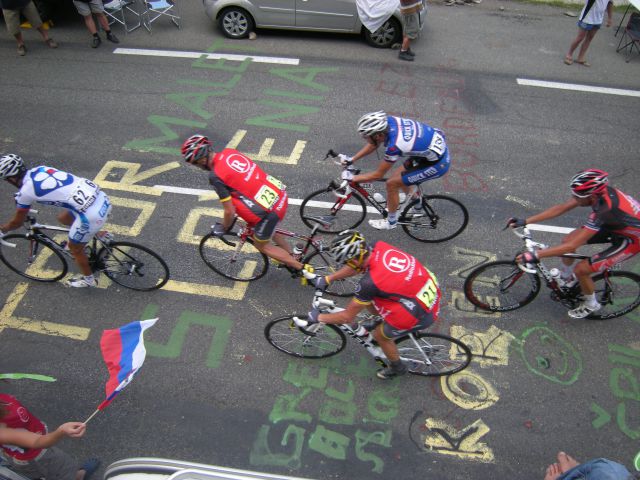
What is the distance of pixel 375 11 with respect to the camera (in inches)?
394

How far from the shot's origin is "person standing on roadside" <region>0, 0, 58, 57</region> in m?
9.35

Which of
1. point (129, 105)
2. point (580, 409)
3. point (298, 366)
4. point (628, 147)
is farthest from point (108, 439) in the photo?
point (628, 147)

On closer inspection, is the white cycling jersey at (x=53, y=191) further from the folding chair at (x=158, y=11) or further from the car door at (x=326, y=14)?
the folding chair at (x=158, y=11)

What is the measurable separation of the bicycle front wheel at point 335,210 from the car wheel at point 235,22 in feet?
19.0

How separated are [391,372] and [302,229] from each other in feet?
8.54

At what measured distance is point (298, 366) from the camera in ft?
16.8

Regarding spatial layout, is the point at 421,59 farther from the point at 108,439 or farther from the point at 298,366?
the point at 108,439

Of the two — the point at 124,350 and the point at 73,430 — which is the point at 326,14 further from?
the point at 73,430

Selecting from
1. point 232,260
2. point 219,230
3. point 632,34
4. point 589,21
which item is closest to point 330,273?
point 232,260

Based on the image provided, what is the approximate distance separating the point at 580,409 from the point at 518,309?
1.33m

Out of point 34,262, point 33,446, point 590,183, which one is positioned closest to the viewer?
point 33,446

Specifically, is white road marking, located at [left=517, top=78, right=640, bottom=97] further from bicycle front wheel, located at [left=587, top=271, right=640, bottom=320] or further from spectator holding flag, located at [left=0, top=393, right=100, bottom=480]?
spectator holding flag, located at [left=0, top=393, right=100, bottom=480]

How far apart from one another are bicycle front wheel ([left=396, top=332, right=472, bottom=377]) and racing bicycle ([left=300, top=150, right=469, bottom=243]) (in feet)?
6.53

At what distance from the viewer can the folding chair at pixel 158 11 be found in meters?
10.7
